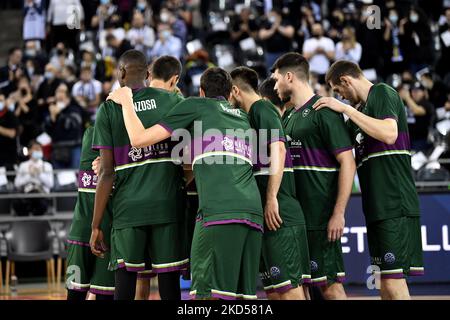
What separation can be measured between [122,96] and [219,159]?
1.03 metres

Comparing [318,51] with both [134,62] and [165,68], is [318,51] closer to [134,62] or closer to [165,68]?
[165,68]

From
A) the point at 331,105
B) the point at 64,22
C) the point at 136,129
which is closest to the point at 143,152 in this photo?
the point at 136,129

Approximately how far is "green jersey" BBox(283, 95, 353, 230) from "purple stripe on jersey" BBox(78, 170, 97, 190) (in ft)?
6.03

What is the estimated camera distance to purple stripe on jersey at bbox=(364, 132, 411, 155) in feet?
25.5

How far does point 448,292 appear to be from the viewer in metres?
11.5

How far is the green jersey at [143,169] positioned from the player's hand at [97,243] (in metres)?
0.25

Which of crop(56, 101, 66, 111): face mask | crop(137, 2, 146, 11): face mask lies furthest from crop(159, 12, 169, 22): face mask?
crop(56, 101, 66, 111): face mask

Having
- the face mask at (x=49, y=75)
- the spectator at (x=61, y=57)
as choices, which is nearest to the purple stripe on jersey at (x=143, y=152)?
the face mask at (x=49, y=75)

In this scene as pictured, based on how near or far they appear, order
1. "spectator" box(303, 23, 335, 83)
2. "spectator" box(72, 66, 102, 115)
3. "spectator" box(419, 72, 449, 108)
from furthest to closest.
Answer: "spectator" box(303, 23, 335, 83), "spectator" box(72, 66, 102, 115), "spectator" box(419, 72, 449, 108)

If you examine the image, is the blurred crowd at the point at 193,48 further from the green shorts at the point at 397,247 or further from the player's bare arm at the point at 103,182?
the player's bare arm at the point at 103,182

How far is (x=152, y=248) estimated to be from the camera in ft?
23.4

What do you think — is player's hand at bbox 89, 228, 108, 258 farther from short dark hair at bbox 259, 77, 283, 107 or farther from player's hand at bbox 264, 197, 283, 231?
short dark hair at bbox 259, 77, 283, 107
